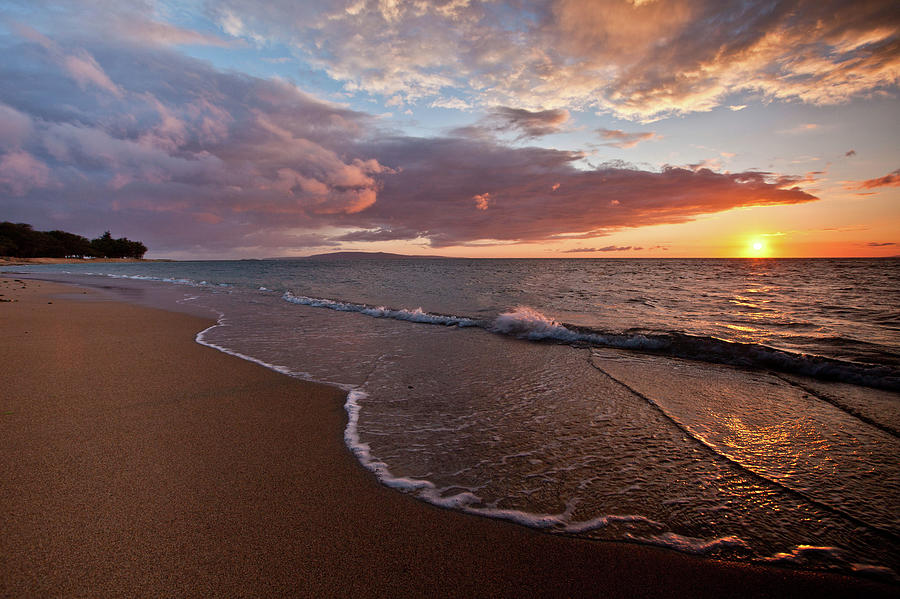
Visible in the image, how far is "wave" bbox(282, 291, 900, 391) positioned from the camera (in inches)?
281

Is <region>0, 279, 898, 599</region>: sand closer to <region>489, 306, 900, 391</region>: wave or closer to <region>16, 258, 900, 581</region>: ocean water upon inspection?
<region>16, 258, 900, 581</region>: ocean water

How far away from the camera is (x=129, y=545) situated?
2.53 meters

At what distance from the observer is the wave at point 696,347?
714cm

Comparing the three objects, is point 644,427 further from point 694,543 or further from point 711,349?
point 711,349

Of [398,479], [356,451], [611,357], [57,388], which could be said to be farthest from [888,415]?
[57,388]

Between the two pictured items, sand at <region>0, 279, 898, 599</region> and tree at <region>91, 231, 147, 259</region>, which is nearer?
sand at <region>0, 279, 898, 599</region>

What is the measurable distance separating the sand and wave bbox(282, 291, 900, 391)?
664 centimetres

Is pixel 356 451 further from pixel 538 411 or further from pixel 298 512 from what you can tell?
pixel 538 411

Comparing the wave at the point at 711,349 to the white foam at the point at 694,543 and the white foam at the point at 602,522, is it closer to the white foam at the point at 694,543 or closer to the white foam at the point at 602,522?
the white foam at the point at 694,543

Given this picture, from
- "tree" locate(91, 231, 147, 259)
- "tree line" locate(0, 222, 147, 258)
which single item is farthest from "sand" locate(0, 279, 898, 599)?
"tree" locate(91, 231, 147, 259)

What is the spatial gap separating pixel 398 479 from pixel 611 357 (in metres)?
6.61

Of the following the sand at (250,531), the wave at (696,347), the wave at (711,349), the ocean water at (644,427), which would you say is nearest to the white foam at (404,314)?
the wave at (696,347)

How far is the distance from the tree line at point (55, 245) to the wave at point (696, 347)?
134 metres

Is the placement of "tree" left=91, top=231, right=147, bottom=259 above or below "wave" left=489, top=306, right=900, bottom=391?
above
